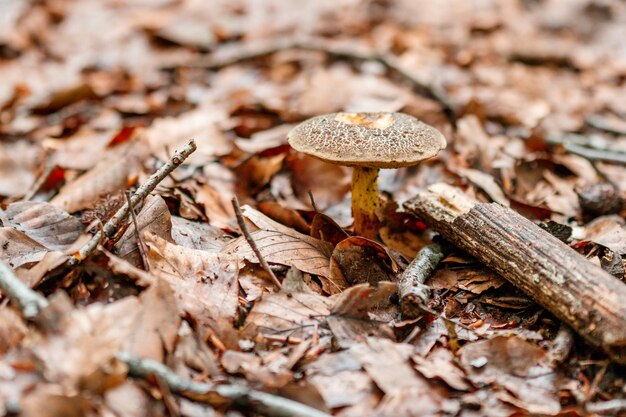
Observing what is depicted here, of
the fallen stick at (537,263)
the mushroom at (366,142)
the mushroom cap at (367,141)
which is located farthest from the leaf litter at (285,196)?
the mushroom cap at (367,141)

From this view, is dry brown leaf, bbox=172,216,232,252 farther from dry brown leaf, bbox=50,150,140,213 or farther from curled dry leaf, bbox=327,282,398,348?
curled dry leaf, bbox=327,282,398,348

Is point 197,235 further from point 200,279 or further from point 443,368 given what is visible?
point 443,368

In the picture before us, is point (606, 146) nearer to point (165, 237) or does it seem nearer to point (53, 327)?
point (165, 237)

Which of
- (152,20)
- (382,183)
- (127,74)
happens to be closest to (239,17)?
(152,20)

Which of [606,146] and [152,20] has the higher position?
[152,20]

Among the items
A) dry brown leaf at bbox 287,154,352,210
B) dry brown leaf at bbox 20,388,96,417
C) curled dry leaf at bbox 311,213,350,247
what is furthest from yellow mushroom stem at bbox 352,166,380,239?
dry brown leaf at bbox 20,388,96,417

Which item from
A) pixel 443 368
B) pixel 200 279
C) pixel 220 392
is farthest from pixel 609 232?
pixel 220 392

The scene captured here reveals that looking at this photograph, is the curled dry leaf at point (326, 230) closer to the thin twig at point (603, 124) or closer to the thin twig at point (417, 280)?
the thin twig at point (417, 280)
